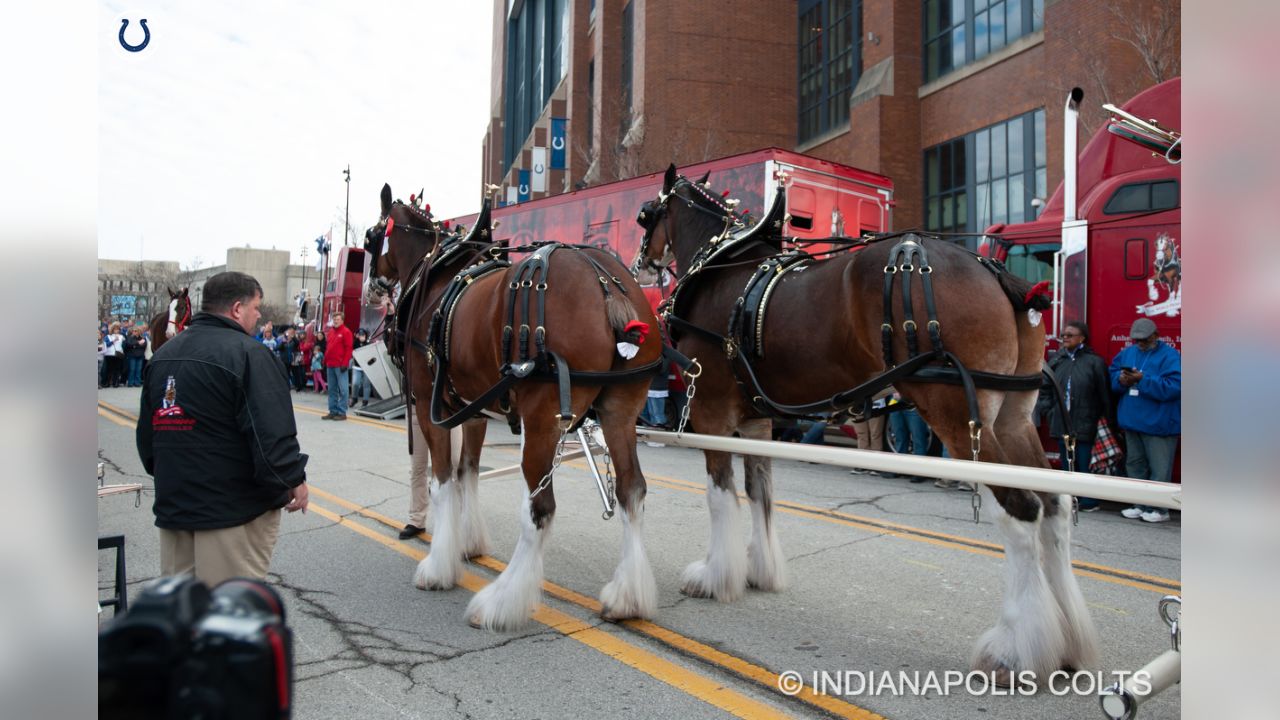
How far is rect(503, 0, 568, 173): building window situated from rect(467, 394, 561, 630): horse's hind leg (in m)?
37.8

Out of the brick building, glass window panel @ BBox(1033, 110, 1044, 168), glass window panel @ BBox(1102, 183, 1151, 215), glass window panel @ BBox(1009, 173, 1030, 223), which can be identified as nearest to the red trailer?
the brick building

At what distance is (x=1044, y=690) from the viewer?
368 cm

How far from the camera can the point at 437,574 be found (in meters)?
5.17

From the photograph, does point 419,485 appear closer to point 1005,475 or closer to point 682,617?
point 682,617

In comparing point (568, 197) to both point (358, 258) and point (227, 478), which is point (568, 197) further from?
point (227, 478)

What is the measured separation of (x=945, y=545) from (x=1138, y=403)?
118 inches

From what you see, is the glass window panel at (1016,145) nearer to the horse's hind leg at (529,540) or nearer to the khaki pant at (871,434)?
the khaki pant at (871,434)

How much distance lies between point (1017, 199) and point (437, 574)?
63.4ft

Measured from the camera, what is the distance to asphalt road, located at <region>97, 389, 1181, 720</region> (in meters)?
3.60

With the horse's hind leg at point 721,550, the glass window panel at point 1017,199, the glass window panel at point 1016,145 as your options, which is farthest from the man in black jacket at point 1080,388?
the glass window panel at point 1016,145

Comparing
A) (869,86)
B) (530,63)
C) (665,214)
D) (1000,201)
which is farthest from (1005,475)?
(530,63)

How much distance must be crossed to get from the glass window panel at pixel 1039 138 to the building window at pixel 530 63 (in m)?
25.1
